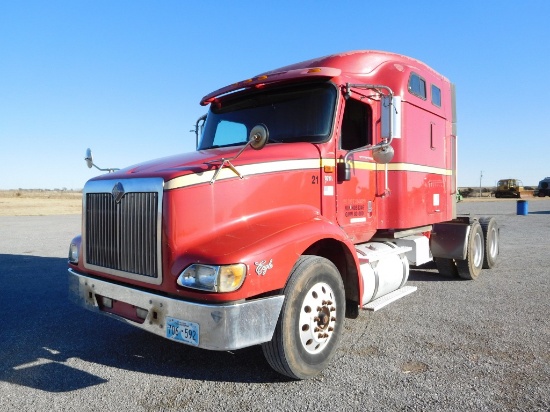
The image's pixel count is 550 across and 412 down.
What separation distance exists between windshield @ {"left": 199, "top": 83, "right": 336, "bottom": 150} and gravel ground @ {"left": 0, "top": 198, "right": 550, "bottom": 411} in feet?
7.28

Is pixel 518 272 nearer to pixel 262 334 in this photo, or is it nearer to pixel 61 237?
pixel 262 334

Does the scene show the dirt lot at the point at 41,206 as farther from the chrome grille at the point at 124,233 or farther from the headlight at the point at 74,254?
the chrome grille at the point at 124,233

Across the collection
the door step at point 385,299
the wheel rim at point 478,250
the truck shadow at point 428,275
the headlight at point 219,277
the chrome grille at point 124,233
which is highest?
the chrome grille at point 124,233

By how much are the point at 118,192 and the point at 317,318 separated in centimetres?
197

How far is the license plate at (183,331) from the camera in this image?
2.99m

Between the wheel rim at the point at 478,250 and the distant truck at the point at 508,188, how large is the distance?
165 ft

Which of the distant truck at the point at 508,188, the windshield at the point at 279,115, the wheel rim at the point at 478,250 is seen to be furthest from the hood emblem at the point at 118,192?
the distant truck at the point at 508,188

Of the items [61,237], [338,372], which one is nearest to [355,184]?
[338,372]

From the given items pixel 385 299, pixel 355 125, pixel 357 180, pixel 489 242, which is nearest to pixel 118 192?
pixel 357 180

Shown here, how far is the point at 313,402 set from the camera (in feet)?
10.0

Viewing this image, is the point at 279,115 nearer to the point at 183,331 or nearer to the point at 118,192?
the point at 118,192

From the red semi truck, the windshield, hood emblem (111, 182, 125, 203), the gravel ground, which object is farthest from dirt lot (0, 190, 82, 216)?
hood emblem (111, 182, 125, 203)

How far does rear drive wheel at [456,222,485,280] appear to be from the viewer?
7094 mm

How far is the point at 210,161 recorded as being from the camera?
12.0 ft
